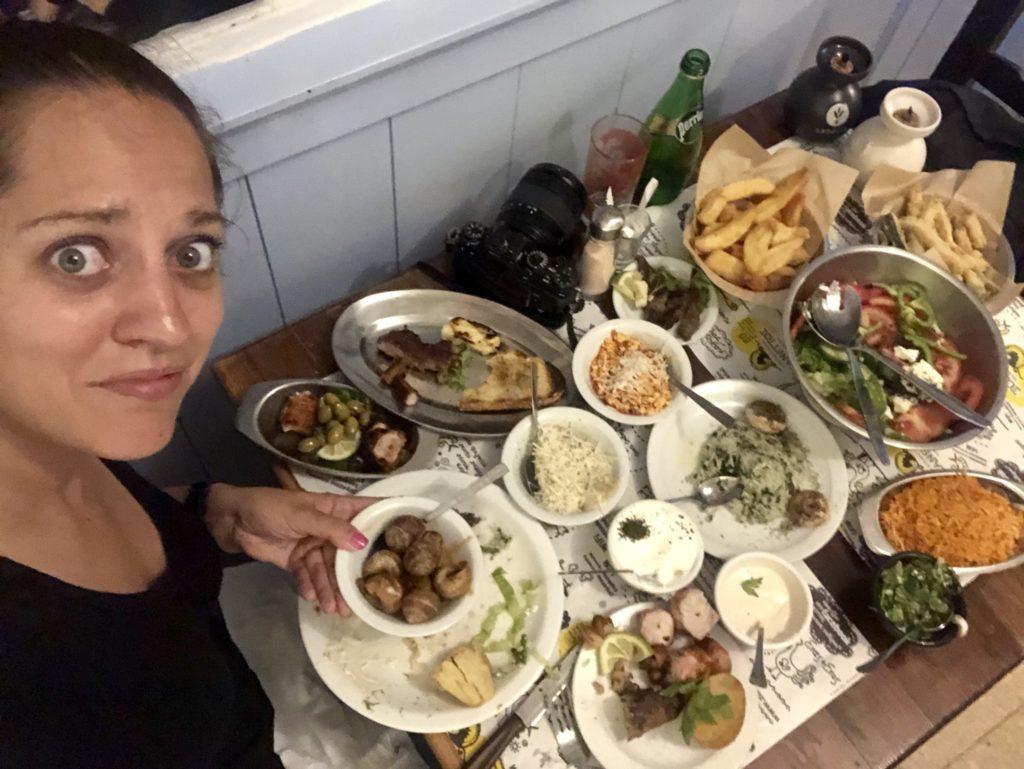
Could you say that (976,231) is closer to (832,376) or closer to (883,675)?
(832,376)

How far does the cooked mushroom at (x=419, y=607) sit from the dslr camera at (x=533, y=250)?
54 centimetres

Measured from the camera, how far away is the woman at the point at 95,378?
60 cm

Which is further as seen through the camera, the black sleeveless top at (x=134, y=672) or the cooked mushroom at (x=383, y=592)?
the cooked mushroom at (x=383, y=592)

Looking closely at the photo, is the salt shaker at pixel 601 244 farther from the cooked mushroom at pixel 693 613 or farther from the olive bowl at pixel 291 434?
the cooked mushroom at pixel 693 613

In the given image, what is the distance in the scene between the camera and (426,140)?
4.29ft

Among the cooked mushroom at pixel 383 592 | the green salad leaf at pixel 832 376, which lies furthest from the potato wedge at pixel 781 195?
the cooked mushroom at pixel 383 592

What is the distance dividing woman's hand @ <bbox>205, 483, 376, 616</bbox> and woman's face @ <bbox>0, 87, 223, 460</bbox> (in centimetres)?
36

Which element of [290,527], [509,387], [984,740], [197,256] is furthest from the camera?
[984,740]

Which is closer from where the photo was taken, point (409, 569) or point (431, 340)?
point (409, 569)

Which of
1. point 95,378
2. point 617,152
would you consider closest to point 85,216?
point 95,378

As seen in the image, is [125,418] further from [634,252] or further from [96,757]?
[634,252]

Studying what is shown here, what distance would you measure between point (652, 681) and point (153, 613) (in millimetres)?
650

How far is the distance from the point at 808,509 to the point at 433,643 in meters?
0.61

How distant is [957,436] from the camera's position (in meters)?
1.13
